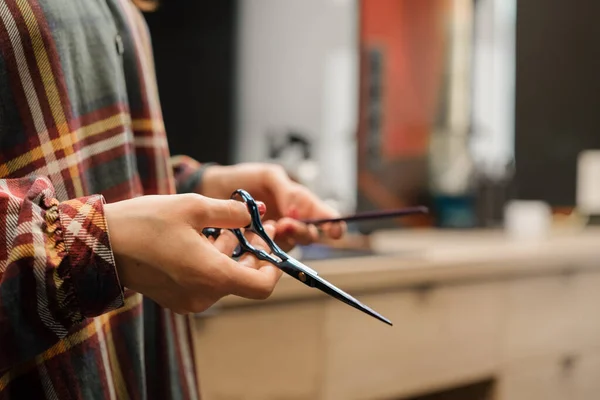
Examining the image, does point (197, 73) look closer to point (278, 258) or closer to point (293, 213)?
point (293, 213)

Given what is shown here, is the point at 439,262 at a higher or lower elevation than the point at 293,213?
lower

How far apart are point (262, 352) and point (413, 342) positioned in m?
0.30

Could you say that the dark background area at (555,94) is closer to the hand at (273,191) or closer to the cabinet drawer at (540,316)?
the cabinet drawer at (540,316)

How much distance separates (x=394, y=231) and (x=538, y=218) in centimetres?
42

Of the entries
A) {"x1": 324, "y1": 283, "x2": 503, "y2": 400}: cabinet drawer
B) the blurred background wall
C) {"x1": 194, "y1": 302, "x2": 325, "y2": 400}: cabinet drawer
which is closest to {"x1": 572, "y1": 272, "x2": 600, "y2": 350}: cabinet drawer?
{"x1": 324, "y1": 283, "x2": 503, "y2": 400}: cabinet drawer

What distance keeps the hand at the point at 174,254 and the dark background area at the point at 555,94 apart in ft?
5.08

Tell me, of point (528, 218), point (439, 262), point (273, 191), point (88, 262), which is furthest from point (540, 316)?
point (88, 262)

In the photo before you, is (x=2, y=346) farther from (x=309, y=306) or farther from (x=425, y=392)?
(x=425, y=392)

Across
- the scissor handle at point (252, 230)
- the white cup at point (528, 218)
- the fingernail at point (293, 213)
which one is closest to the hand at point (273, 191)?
the fingernail at point (293, 213)

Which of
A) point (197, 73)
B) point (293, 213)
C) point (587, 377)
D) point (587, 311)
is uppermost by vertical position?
point (197, 73)

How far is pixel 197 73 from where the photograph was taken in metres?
1.39

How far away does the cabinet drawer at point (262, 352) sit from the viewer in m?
0.87

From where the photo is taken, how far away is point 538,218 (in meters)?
1.83

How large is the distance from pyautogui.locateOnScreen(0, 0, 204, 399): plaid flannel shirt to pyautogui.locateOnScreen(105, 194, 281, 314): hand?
12 mm
